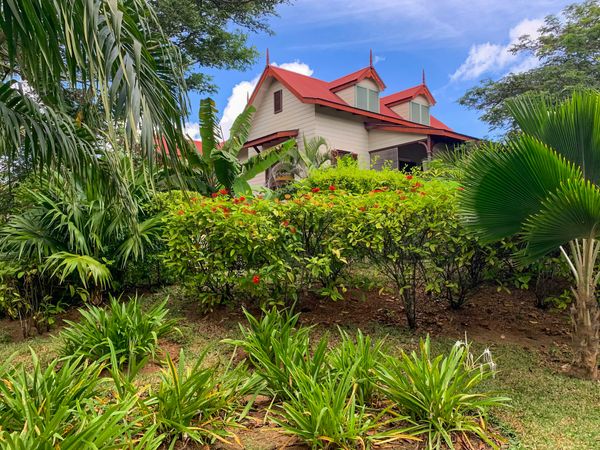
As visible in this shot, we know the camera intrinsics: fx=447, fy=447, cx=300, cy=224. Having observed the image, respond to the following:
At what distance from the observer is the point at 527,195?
3533mm

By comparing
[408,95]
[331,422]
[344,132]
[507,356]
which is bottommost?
[507,356]

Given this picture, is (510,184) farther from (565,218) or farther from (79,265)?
(79,265)

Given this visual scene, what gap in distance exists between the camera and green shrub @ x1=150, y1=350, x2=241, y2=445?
2768mm

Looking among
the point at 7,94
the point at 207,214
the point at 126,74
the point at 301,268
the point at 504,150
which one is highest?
the point at 7,94

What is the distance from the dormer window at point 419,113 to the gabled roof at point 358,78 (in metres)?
2.56

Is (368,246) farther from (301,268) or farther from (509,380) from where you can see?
(509,380)

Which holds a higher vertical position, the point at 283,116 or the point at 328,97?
the point at 328,97

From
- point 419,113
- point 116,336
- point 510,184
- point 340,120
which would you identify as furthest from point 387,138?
point 116,336

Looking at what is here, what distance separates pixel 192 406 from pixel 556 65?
738 inches

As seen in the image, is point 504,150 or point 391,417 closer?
point 391,417

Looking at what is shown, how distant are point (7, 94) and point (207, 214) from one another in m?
2.18

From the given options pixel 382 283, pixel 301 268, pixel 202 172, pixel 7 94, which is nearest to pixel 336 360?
pixel 301 268

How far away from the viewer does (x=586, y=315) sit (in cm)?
379

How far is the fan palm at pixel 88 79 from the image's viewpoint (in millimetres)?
2623
